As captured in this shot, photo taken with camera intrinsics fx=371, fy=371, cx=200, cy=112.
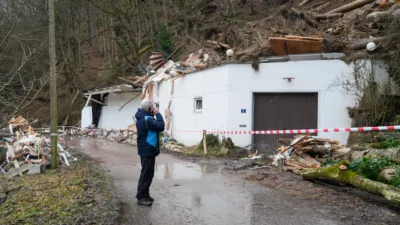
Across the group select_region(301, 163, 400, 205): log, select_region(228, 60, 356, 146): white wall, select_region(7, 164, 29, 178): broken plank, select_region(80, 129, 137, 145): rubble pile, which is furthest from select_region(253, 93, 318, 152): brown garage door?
select_region(80, 129, 137, 145): rubble pile

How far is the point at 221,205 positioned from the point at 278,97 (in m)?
8.53

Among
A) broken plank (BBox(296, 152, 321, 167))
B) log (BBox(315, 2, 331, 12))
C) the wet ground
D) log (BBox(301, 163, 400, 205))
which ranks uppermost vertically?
log (BBox(315, 2, 331, 12))

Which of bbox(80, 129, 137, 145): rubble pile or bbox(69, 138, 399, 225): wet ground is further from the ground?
bbox(80, 129, 137, 145): rubble pile

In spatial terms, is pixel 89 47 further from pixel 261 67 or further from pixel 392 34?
pixel 392 34

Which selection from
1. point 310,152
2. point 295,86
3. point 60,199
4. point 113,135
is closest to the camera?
point 60,199

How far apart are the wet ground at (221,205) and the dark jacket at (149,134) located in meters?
0.91

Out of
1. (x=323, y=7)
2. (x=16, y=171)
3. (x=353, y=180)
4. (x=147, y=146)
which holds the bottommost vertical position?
(x=16, y=171)

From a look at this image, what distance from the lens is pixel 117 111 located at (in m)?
28.6

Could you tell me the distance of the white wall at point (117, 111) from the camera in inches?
1072

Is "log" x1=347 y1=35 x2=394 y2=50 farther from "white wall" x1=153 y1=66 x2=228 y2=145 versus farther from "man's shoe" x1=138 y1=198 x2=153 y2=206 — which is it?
"man's shoe" x1=138 y1=198 x2=153 y2=206

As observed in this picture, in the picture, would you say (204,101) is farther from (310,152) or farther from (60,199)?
(60,199)

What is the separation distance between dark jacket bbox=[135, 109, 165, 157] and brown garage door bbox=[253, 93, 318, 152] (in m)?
8.21

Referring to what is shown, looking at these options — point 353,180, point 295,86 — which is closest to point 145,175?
point 353,180

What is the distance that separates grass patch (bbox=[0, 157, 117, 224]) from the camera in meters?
5.51
